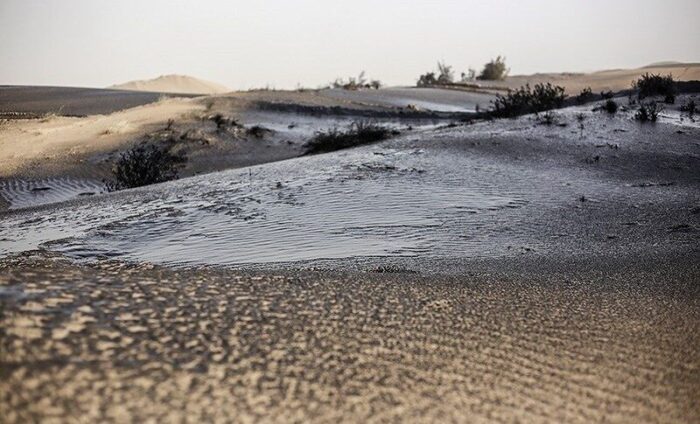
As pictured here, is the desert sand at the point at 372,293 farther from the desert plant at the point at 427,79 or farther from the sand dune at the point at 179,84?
the sand dune at the point at 179,84

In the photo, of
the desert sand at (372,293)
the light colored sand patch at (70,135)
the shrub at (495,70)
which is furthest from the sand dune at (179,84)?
the desert sand at (372,293)

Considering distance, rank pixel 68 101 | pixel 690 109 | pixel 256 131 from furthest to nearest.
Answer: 1. pixel 68 101
2. pixel 256 131
3. pixel 690 109

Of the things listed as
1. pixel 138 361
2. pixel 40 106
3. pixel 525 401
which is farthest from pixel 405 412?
pixel 40 106

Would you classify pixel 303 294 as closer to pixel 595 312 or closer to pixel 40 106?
pixel 595 312

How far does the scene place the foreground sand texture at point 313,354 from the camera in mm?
780

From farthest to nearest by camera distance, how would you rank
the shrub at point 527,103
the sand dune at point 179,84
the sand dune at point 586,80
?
the sand dune at point 179,84, the sand dune at point 586,80, the shrub at point 527,103

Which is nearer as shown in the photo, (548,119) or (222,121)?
(548,119)

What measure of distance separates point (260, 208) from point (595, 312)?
275cm

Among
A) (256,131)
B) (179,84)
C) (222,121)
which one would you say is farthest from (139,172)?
(179,84)

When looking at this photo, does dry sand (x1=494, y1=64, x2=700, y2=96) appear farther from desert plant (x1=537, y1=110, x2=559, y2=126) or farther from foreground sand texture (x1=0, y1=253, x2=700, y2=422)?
foreground sand texture (x1=0, y1=253, x2=700, y2=422)

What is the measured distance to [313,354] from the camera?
975mm

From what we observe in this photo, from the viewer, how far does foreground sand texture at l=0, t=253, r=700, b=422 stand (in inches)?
30.7

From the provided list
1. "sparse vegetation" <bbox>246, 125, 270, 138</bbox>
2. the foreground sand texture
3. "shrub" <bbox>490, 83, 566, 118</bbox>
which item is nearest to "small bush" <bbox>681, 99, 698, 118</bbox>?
"shrub" <bbox>490, 83, 566, 118</bbox>

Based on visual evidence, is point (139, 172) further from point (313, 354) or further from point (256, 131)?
Result: point (313, 354)
